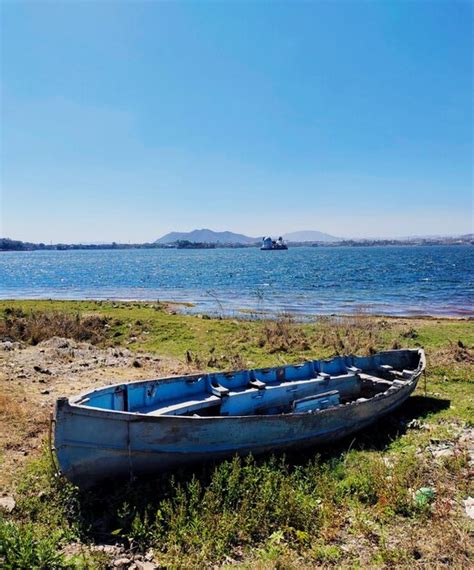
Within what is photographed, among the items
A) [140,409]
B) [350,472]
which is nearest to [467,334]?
[350,472]

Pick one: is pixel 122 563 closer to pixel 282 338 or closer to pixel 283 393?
pixel 283 393

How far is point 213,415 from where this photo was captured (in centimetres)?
918

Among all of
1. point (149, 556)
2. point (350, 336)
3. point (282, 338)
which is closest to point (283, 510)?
point (149, 556)

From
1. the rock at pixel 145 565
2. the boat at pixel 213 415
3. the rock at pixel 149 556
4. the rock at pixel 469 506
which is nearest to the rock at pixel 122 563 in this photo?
the rock at pixel 145 565

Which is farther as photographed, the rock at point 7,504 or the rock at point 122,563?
the rock at point 7,504

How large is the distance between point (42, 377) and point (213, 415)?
6.50 m

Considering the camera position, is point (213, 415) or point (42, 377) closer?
point (213, 415)

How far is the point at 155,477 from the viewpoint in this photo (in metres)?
7.04

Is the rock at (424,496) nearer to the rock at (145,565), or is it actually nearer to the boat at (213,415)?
Result: the boat at (213,415)

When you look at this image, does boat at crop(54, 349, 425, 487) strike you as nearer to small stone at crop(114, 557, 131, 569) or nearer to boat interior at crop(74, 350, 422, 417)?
boat interior at crop(74, 350, 422, 417)

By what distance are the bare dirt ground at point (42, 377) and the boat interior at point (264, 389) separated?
207 cm

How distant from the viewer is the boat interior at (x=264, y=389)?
8445mm

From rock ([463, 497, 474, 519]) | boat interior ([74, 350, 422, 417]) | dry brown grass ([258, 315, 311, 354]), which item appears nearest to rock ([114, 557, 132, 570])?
boat interior ([74, 350, 422, 417])

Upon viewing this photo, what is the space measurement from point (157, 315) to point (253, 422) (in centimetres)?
1771
